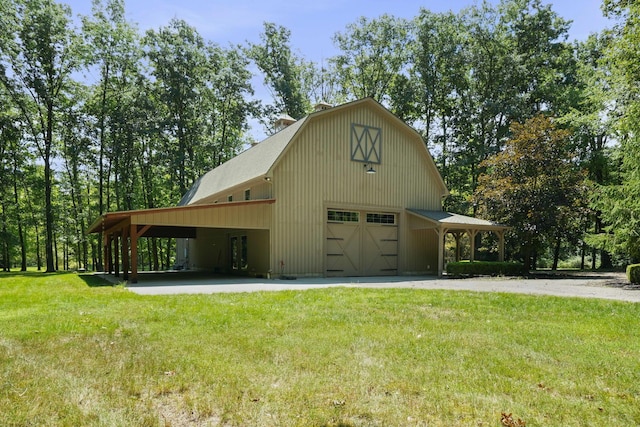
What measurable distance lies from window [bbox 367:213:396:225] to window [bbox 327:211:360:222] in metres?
0.66

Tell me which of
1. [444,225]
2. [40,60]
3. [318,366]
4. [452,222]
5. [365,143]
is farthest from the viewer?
[40,60]

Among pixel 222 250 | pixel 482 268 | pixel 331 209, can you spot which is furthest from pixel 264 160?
pixel 482 268

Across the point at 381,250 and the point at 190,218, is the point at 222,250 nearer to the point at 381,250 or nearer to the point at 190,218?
the point at 190,218

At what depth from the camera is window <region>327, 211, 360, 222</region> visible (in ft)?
54.9

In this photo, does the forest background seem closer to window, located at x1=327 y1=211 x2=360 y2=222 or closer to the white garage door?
the white garage door

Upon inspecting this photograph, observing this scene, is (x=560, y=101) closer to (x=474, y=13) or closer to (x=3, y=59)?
(x=474, y=13)

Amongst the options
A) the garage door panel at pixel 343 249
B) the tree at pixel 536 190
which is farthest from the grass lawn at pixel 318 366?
the tree at pixel 536 190

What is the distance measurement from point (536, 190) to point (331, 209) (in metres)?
9.25

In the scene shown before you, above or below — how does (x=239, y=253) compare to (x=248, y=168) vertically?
below

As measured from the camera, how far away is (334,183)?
16656 millimetres

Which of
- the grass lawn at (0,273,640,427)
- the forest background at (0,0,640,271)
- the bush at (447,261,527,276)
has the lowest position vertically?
the bush at (447,261,527,276)

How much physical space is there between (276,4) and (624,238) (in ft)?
44.0

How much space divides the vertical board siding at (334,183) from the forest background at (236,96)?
3.92 meters

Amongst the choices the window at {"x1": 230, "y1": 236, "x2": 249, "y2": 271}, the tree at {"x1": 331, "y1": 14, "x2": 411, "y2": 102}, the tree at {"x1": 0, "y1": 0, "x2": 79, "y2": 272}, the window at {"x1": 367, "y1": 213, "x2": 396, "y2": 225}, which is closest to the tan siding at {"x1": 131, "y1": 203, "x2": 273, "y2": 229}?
the window at {"x1": 230, "y1": 236, "x2": 249, "y2": 271}
